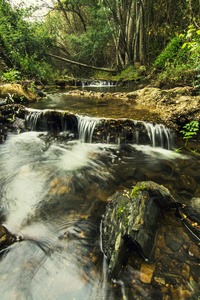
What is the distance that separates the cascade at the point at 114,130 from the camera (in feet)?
13.7

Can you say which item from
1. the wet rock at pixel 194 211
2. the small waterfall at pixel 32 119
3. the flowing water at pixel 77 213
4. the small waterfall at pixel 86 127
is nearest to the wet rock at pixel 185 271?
the flowing water at pixel 77 213

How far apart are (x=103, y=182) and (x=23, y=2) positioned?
15.0 m

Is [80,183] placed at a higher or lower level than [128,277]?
higher

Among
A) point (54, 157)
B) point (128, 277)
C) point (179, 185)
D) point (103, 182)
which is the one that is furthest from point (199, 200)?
point (54, 157)

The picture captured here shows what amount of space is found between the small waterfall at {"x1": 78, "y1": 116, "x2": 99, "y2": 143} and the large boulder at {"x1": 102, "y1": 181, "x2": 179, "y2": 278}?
2.73 meters

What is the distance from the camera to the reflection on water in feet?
4.93

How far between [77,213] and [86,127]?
9.49 feet

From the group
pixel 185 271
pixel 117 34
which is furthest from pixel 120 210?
pixel 117 34

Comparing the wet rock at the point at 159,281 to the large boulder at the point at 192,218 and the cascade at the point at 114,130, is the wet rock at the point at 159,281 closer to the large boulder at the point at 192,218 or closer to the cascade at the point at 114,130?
the large boulder at the point at 192,218

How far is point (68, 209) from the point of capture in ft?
7.98

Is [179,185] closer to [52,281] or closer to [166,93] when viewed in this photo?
[52,281]

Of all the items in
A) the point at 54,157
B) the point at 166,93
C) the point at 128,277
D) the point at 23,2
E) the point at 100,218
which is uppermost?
the point at 23,2

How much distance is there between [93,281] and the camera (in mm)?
1545

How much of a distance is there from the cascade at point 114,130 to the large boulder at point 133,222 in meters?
2.33
